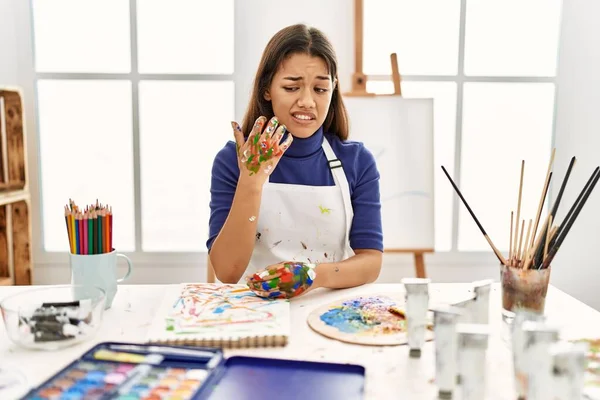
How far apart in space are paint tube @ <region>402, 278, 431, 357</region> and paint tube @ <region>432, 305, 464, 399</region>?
0.48ft

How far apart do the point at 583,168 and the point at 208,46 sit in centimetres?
177

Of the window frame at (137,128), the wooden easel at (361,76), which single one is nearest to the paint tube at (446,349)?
the wooden easel at (361,76)

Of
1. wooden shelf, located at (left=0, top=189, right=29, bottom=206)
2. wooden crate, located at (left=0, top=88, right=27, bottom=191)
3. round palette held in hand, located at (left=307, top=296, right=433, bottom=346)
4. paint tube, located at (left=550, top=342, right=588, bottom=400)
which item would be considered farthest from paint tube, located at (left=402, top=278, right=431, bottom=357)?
wooden crate, located at (left=0, top=88, right=27, bottom=191)

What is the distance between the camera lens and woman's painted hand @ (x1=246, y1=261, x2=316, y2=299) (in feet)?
3.60

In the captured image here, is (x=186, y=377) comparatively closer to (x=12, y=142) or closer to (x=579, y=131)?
(x=12, y=142)

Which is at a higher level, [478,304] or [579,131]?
[579,131]

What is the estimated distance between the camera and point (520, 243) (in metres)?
1.03

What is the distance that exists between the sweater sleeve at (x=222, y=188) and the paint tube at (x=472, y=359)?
95 cm

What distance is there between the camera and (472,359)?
0.66 metres

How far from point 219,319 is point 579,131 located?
2.12 meters

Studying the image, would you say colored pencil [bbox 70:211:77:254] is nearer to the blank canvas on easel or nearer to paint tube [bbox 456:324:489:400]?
paint tube [bbox 456:324:489:400]

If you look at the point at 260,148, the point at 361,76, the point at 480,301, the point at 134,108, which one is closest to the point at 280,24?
the point at 361,76

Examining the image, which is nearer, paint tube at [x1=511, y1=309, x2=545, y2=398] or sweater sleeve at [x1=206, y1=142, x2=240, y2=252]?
paint tube at [x1=511, y1=309, x2=545, y2=398]

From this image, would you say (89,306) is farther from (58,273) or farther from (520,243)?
(58,273)
